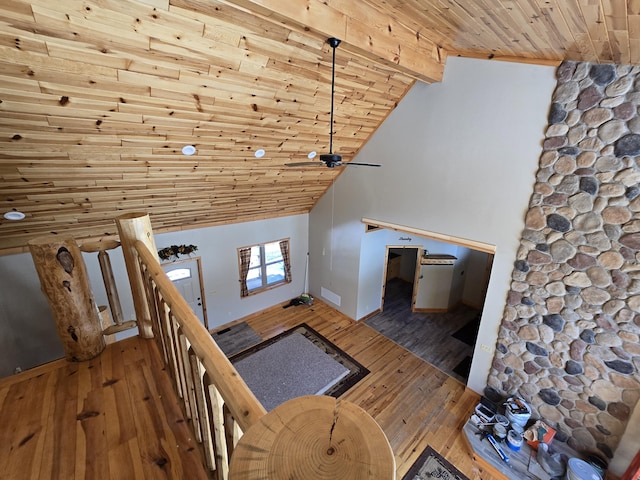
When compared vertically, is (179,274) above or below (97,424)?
below

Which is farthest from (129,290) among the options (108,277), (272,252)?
(108,277)

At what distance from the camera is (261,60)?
2768 millimetres

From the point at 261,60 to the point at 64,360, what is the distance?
306 cm

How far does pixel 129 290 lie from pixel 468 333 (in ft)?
23.7

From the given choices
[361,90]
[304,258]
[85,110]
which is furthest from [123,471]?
[304,258]

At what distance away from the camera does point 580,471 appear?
3387 mm

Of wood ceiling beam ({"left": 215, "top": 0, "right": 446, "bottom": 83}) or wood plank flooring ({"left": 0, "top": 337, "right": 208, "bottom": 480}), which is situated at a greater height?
wood ceiling beam ({"left": 215, "top": 0, "right": 446, "bottom": 83})

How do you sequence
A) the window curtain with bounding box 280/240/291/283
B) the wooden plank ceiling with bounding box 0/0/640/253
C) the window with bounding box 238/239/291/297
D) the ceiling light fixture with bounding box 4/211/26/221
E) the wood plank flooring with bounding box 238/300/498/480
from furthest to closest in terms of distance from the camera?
the window curtain with bounding box 280/240/291/283, the window with bounding box 238/239/291/297, the wood plank flooring with bounding box 238/300/498/480, the ceiling light fixture with bounding box 4/211/26/221, the wooden plank ceiling with bounding box 0/0/640/253

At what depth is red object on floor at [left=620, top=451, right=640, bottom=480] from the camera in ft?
9.97

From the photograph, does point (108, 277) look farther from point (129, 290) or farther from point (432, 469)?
point (432, 469)

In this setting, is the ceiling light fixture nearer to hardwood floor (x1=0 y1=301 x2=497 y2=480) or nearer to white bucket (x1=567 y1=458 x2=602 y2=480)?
hardwood floor (x1=0 y1=301 x2=497 y2=480)

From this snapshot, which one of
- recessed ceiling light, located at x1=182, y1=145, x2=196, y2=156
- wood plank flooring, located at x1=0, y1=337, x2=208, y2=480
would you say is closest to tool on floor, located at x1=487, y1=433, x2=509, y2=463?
wood plank flooring, located at x1=0, y1=337, x2=208, y2=480

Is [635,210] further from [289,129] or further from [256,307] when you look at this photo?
[256,307]

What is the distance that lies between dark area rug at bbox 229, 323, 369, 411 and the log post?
322 cm
